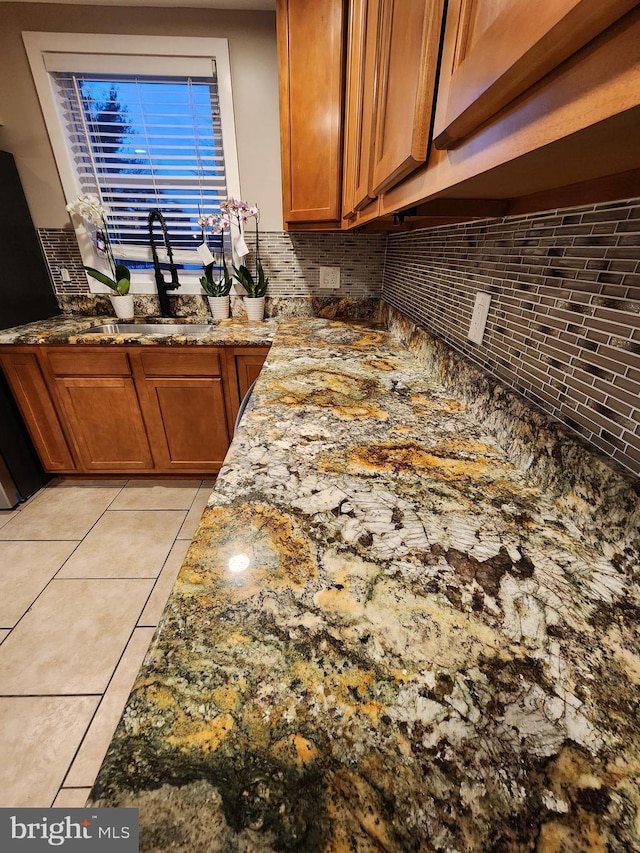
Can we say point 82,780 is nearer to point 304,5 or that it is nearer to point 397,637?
point 397,637

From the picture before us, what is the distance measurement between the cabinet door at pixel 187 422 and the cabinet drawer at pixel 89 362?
0.15 meters

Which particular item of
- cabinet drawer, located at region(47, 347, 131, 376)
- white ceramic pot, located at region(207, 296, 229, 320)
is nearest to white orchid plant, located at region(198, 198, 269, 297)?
white ceramic pot, located at region(207, 296, 229, 320)

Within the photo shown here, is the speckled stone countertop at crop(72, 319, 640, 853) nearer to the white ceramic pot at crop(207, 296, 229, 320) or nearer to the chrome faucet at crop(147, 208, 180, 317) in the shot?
the white ceramic pot at crop(207, 296, 229, 320)

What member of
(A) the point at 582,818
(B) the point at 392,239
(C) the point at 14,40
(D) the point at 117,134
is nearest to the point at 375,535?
(A) the point at 582,818

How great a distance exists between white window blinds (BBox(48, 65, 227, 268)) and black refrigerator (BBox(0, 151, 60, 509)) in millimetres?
363

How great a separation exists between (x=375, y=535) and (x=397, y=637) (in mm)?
160

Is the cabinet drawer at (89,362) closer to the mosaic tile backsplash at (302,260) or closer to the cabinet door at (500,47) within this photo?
the mosaic tile backsplash at (302,260)

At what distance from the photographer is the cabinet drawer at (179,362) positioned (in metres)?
1.86

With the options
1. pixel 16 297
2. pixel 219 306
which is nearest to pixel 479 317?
pixel 219 306

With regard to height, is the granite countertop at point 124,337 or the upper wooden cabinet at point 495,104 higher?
the upper wooden cabinet at point 495,104

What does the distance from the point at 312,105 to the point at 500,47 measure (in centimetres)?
159

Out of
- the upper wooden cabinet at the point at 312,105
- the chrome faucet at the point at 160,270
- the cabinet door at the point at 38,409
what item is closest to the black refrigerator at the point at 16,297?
the cabinet door at the point at 38,409

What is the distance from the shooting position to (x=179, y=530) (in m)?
1.87

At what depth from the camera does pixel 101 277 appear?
82.3 inches
